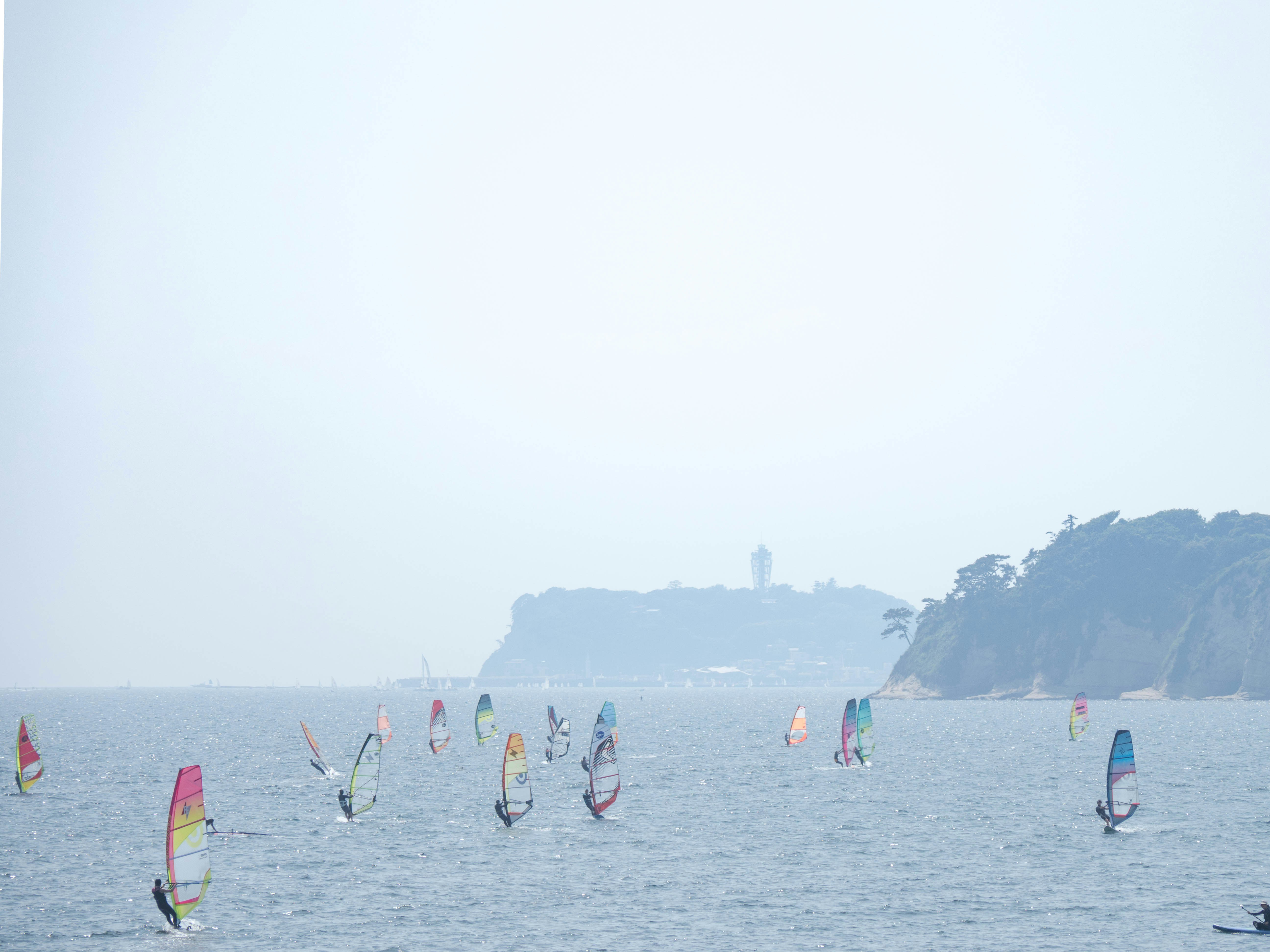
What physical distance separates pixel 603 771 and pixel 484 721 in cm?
4528

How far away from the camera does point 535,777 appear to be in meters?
79.4

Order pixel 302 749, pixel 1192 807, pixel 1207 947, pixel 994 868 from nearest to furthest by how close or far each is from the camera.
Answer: pixel 1207 947 < pixel 994 868 < pixel 1192 807 < pixel 302 749

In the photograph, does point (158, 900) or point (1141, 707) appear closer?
point (158, 900)

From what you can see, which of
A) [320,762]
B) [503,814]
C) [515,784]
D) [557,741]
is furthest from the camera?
[557,741]

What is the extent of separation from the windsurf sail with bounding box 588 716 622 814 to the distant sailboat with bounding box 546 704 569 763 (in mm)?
30424

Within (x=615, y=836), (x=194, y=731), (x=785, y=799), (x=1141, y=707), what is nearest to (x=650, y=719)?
(x=194, y=731)

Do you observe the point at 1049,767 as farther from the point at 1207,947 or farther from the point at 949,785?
the point at 1207,947

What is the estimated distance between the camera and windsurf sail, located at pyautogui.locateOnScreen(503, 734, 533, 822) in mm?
55250

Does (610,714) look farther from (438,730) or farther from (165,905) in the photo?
(165,905)

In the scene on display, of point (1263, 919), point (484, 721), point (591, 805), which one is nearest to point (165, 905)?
point (591, 805)

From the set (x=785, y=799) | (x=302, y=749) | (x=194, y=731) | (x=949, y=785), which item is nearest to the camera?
(x=785, y=799)

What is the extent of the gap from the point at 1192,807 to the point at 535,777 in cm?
3894

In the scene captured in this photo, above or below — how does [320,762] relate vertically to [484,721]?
below

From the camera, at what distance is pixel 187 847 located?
3659cm
